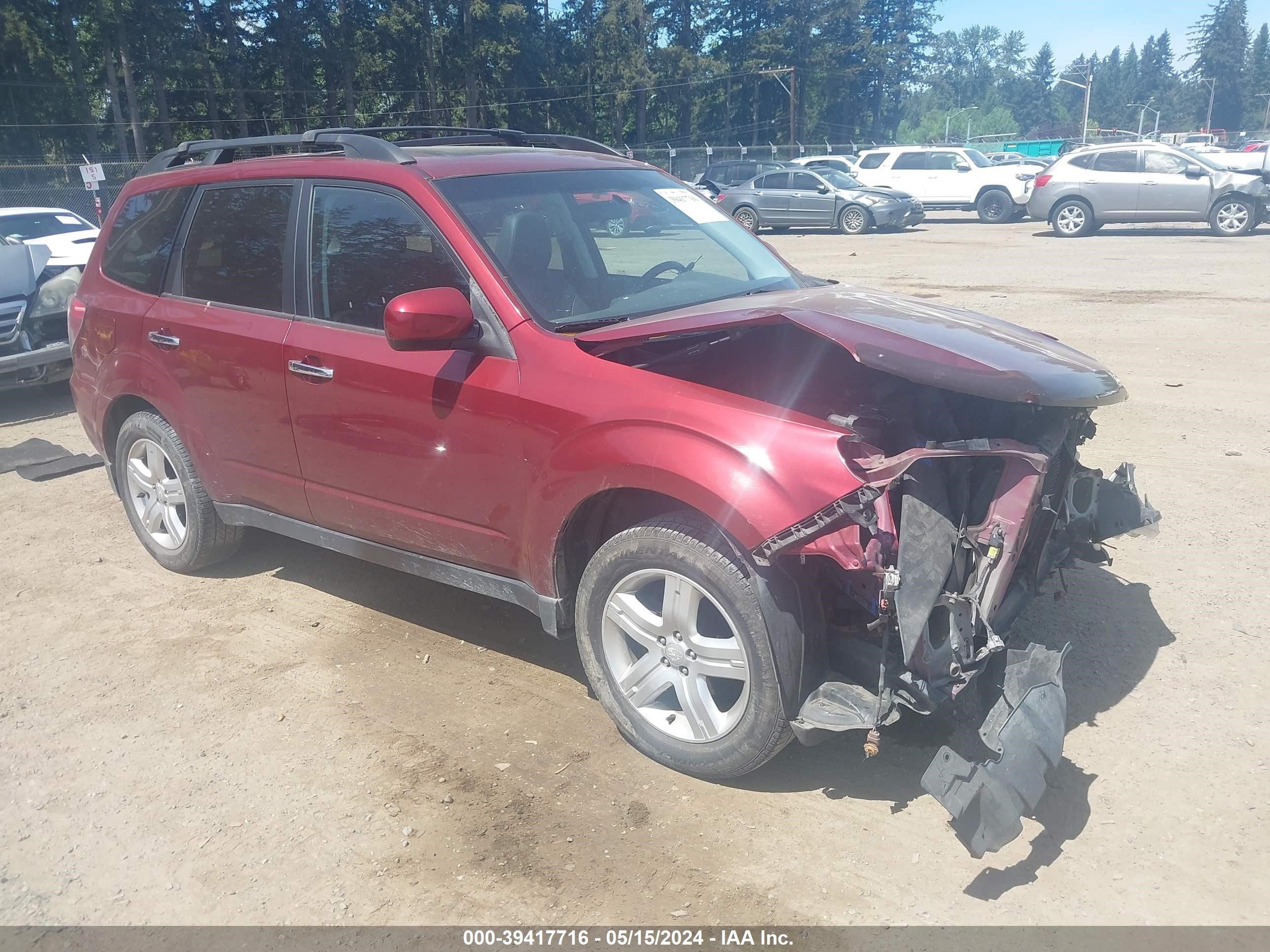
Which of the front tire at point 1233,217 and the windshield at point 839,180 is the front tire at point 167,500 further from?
the windshield at point 839,180

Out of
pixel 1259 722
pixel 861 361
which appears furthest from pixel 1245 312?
pixel 861 361

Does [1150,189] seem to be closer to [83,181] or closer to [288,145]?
[288,145]

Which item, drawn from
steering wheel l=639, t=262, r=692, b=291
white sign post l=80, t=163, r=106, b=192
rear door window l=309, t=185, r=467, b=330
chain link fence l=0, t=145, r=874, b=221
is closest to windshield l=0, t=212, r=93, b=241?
chain link fence l=0, t=145, r=874, b=221

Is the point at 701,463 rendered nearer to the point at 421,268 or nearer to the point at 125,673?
the point at 421,268

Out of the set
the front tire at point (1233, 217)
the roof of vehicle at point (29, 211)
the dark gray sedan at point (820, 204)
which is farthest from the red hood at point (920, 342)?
the dark gray sedan at point (820, 204)

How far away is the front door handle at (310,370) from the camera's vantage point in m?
3.99

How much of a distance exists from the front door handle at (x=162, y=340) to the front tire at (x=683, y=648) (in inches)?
96.3

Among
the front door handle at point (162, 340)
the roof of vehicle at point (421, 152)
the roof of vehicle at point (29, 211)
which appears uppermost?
the roof of vehicle at point (421, 152)

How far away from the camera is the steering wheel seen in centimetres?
404

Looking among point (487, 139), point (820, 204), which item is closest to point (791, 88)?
point (820, 204)

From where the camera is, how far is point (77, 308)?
17.3ft

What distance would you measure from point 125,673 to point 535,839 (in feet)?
7.09

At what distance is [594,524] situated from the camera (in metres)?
3.51

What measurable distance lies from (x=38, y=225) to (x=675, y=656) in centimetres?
1280
